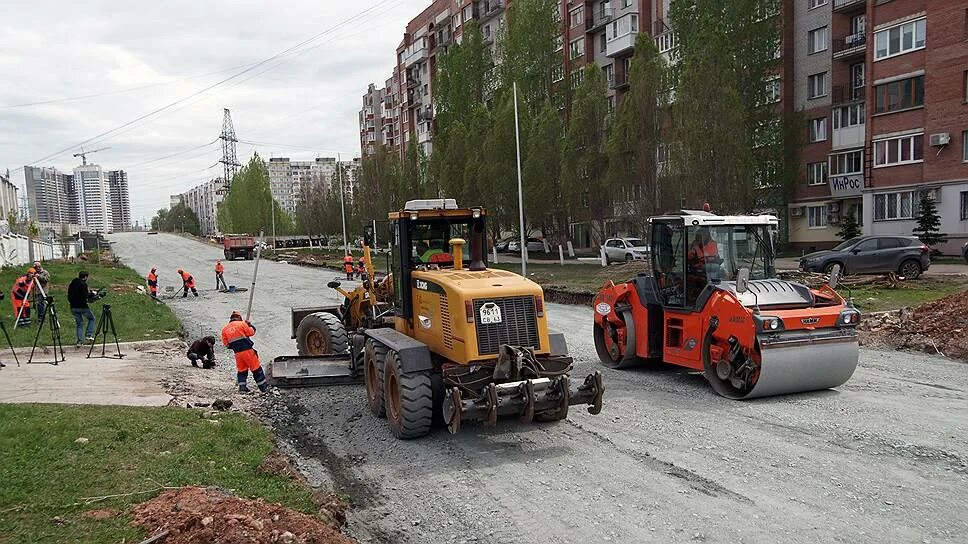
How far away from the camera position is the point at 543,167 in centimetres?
3972

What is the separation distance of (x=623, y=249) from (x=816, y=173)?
11714 mm

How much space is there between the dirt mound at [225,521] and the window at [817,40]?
1593 inches

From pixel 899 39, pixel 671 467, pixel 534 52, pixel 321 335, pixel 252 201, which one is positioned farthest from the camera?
pixel 252 201

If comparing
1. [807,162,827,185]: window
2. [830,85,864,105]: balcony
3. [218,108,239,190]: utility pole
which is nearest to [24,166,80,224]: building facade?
[218,108,239,190]: utility pole

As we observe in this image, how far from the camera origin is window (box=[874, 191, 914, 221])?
3194 centimetres

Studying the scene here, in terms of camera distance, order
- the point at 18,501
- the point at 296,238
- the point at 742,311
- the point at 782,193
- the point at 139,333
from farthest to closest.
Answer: the point at 296,238 → the point at 782,193 → the point at 139,333 → the point at 742,311 → the point at 18,501

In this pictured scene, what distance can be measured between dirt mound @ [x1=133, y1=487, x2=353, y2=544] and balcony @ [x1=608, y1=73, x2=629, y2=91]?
1844 inches

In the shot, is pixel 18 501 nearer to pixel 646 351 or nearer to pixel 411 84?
pixel 646 351

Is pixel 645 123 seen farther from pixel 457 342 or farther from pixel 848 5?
pixel 457 342

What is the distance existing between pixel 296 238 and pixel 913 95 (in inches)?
2818

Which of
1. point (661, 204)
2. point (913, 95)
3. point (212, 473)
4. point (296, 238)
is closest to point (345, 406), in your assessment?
point (212, 473)

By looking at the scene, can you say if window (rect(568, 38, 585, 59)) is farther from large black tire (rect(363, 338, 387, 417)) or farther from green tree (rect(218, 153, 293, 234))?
green tree (rect(218, 153, 293, 234))

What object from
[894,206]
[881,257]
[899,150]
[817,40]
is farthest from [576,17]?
[881,257]

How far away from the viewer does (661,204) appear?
3178 centimetres
